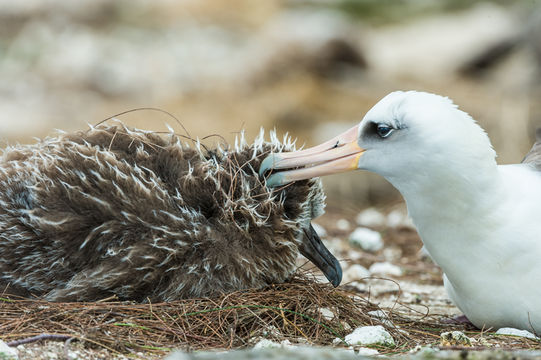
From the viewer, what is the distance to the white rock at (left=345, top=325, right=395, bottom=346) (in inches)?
160

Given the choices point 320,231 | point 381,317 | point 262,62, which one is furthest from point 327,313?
point 262,62

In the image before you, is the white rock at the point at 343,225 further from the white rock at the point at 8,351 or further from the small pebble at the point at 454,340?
the white rock at the point at 8,351

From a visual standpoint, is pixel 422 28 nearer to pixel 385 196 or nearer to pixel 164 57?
pixel 164 57

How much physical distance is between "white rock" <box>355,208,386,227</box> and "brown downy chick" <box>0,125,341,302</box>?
15.6 feet

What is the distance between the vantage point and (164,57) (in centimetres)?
2170

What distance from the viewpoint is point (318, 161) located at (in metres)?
4.63

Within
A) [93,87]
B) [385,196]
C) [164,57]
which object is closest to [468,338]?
[385,196]

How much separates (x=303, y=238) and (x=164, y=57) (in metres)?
17.6

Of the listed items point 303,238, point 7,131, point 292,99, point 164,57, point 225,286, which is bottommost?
point 225,286

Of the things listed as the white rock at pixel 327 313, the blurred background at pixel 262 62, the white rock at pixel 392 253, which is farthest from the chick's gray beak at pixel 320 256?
the blurred background at pixel 262 62

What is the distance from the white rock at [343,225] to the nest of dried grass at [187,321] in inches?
161

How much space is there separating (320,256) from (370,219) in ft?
15.3

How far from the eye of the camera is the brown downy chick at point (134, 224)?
4.34 m

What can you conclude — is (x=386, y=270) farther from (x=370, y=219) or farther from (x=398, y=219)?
(x=398, y=219)
